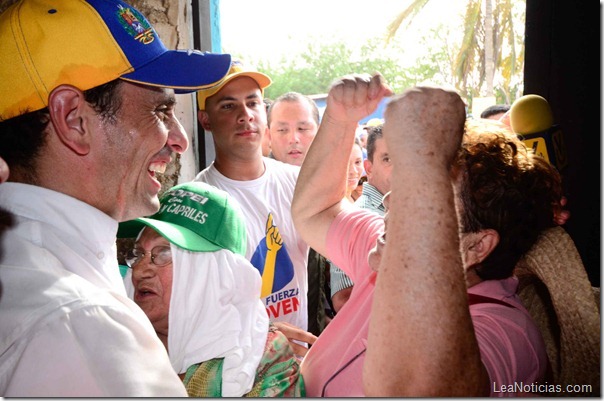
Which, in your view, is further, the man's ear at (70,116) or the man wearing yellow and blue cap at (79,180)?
the man's ear at (70,116)

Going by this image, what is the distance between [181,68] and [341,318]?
24.6 inches

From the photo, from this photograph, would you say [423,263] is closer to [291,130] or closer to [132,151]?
[132,151]

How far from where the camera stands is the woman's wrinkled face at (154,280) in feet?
4.51

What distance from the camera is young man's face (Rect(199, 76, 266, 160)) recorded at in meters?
2.30

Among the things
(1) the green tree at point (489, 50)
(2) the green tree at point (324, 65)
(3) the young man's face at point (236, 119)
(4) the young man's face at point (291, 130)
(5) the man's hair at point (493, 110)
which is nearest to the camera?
(3) the young man's face at point (236, 119)

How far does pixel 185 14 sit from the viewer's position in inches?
91.9

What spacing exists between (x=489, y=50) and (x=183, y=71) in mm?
10813

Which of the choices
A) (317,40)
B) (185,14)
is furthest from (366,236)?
(317,40)

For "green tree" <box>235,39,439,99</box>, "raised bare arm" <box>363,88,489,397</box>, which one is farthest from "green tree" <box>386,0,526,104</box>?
"raised bare arm" <box>363,88,489,397</box>

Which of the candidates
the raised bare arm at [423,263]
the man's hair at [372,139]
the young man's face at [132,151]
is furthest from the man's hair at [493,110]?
the raised bare arm at [423,263]

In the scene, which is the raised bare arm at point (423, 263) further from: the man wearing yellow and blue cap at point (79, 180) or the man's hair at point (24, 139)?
the man's hair at point (24, 139)

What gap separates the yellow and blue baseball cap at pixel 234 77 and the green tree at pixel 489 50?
7246mm

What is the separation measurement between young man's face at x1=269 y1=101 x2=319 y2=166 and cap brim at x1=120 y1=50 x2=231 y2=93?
1.75 meters

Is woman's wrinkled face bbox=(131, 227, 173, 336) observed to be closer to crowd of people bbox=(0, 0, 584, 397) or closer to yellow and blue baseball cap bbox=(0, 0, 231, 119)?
crowd of people bbox=(0, 0, 584, 397)
